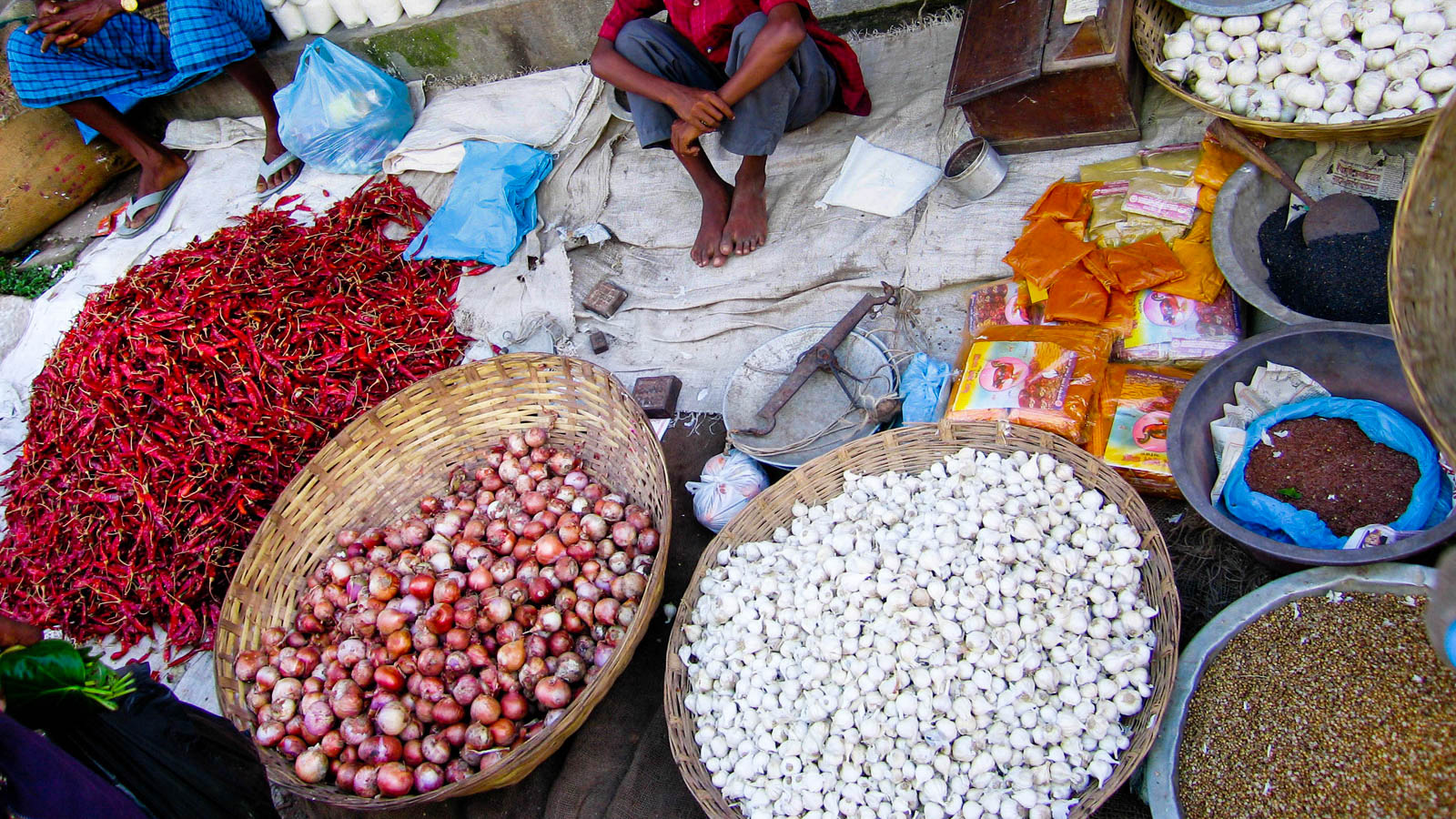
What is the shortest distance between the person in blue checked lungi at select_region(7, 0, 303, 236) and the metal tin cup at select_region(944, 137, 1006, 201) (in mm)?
3002

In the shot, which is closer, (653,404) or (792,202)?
(653,404)

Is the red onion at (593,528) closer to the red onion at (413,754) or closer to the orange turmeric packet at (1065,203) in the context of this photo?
the red onion at (413,754)

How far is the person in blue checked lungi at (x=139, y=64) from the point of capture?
3.63m

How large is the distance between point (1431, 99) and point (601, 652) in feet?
7.93

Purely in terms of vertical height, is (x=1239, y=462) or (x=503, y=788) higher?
(x=1239, y=462)

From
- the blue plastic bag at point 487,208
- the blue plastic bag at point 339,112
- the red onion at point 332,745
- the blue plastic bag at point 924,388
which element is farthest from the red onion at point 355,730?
the blue plastic bag at point 339,112

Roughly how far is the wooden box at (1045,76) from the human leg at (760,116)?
1.51ft

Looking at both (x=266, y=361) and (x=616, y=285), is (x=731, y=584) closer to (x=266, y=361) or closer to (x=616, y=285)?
(x=616, y=285)

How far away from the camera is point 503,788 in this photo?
6.60 ft

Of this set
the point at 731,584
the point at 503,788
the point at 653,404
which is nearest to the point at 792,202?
the point at 653,404

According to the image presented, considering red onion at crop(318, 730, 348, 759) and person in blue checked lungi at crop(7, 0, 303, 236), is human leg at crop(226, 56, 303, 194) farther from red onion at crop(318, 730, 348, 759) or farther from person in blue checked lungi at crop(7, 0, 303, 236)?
red onion at crop(318, 730, 348, 759)

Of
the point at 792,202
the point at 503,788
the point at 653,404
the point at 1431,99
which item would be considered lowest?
the point at 503,788

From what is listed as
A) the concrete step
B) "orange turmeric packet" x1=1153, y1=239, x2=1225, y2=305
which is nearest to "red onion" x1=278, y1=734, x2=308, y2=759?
"orange turmeric packet" x1=1153, y1=239, x2=1225, y2=305

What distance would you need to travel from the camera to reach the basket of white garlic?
2.09 meters
